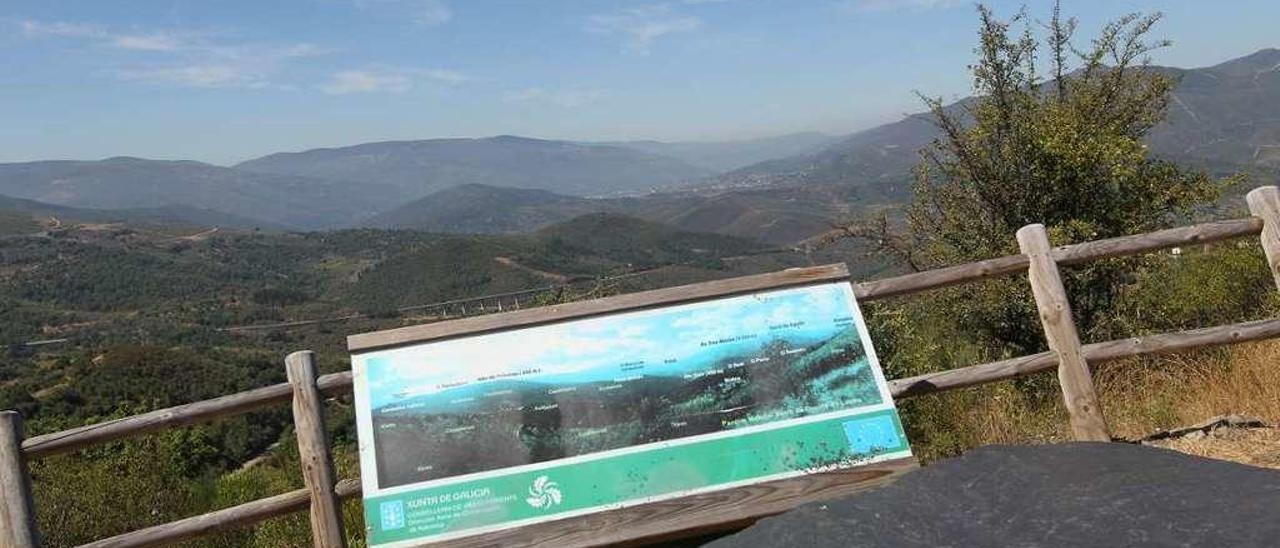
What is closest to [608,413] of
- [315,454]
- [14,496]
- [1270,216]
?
[315,454]

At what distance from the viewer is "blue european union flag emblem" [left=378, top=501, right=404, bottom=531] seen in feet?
12.5

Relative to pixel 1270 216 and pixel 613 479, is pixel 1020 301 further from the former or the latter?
pixel 613 479

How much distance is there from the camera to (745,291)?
14.9 feet

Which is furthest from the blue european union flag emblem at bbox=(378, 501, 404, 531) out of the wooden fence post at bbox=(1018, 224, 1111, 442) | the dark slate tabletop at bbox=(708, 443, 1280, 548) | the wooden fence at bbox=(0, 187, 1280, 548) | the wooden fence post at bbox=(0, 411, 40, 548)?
the wooden fence post at bbox=(1018, 224, 1111, 442)

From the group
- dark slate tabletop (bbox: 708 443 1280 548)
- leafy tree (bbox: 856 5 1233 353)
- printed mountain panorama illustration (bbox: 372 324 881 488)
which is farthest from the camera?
leafy tree (bbox: 856 5 1233 353)

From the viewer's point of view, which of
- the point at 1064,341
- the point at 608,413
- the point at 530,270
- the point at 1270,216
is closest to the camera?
the point at 608,413

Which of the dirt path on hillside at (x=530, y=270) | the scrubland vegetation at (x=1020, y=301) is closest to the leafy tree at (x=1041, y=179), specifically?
the scrubland vegetation at (x=1020, y=301)

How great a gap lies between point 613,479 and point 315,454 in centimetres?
158

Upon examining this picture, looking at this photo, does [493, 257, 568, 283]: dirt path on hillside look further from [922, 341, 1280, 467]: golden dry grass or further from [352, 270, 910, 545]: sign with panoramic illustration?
[352, 270, 910, 545]: sign with panoramic illustration

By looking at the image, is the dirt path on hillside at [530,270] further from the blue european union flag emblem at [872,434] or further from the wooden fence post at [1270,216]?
the blue european union flag emblem at [872,434]

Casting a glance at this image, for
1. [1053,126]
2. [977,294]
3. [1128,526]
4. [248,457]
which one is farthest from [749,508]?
[248,457]

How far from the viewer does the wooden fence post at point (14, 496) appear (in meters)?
4.20

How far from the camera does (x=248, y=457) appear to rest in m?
25.6

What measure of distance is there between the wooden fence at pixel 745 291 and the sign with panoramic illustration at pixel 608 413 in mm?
218
